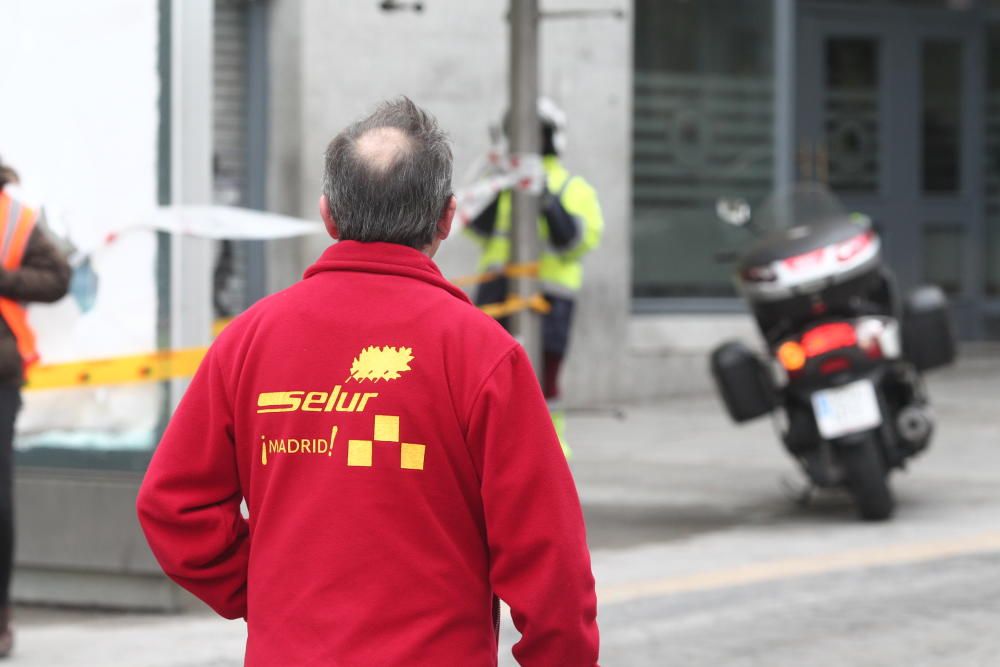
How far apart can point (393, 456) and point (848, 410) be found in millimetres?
5465

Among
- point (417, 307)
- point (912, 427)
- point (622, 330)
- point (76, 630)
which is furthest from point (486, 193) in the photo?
point (417, 307)

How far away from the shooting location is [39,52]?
20.8 feet

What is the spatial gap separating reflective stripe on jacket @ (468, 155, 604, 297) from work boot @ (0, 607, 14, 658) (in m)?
3.95

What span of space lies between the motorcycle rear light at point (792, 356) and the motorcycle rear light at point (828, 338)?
0.03 metres

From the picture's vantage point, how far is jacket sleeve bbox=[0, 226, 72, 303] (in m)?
5.60

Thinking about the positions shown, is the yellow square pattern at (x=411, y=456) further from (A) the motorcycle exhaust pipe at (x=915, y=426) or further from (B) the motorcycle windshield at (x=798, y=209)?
(B) the motorcycle windshield at (x=798, y=209)

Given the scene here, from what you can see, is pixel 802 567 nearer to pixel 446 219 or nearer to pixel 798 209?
pixel 798 209

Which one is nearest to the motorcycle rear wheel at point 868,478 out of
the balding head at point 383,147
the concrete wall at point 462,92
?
the concrete wall at point 462,92

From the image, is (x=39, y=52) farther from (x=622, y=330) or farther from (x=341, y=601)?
(x=622, y=330)

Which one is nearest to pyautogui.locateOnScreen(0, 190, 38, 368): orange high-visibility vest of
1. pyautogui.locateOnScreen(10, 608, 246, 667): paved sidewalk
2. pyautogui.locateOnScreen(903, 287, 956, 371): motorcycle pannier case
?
pyautogui.locateOnScreen(10, 608, 246, 667): paved sidewalk

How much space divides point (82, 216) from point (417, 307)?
4.13 m

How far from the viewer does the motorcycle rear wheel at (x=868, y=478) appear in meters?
7.59

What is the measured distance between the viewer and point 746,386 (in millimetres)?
8016

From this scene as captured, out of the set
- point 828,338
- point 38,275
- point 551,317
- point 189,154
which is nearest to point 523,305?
point 551,317
